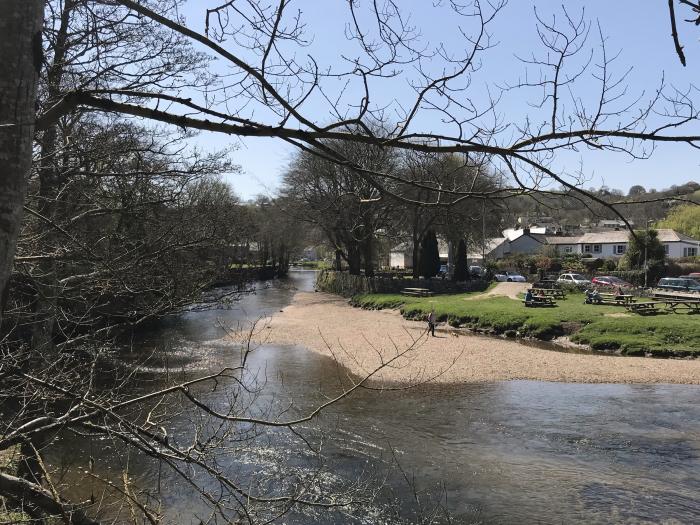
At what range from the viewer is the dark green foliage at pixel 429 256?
2011 inches

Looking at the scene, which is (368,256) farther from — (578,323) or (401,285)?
(578,323)

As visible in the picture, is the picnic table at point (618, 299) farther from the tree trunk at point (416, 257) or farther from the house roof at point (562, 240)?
the house roof at point (562, 240)

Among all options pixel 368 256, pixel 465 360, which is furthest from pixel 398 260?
pixel 465 360

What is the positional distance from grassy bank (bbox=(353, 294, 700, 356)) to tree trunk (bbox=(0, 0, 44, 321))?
82.6 feet

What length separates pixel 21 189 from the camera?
6.39ft

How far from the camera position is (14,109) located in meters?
1.91

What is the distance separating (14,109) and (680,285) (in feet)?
147

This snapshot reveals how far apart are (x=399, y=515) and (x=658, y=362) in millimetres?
16301

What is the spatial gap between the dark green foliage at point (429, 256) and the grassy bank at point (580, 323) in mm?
13424

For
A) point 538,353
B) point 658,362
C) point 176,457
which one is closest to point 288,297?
point 538,353

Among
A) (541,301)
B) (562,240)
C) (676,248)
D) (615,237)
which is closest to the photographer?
(541,301)

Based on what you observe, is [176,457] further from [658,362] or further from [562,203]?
[658,362]

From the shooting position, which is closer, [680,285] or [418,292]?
[680,285]

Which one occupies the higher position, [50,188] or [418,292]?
[50,188]
